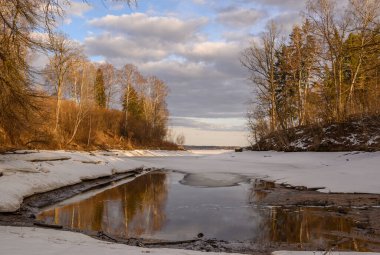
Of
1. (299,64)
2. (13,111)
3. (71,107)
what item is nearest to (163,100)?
(71,107)

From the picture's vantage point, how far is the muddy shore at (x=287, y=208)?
7.60m

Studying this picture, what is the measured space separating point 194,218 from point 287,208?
10.7 feet

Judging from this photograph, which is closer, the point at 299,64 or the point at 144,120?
the point at 299,64

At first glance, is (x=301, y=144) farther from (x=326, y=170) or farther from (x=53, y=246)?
(x=53, y=246)

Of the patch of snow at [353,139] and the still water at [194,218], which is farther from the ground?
the patch of snow at [353,139]

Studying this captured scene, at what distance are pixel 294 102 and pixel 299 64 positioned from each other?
7.94 meters

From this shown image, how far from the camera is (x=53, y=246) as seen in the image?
6.04 m

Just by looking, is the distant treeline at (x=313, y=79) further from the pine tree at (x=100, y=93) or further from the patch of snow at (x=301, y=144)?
the pine tree at (x=100, y=93)

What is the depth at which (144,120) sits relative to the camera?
6625 centimetres

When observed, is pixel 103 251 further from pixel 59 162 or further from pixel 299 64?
pixel 299 64

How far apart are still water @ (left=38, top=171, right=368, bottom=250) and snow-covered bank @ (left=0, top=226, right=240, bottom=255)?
174 cm

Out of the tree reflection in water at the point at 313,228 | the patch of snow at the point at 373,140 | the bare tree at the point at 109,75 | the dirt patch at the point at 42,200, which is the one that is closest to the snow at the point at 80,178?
the dirt patch at the point at 42,200

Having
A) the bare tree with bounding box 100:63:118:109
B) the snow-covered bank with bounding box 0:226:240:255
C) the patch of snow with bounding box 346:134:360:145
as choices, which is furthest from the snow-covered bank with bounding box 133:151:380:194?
the bare tree with bounding box 100:63:118:109

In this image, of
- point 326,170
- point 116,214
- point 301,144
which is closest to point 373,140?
point 301,144
